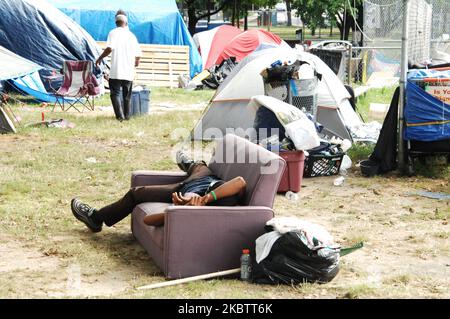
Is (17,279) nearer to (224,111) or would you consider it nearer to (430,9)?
(224,111)

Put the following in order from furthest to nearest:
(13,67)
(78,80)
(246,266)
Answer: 1. (78,80)
2. (13,67)
3. (246,266)

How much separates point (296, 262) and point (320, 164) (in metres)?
4.43

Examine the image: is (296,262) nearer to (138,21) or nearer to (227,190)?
(227,190)

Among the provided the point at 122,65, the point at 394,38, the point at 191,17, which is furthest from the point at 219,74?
the point at 191,17

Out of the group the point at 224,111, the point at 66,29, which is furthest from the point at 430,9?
the point at 66,29

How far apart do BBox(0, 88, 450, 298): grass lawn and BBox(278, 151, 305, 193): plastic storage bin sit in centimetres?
15

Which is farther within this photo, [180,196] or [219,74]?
[219,74]

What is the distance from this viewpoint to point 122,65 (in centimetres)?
1413

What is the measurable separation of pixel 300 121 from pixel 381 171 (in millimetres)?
1501

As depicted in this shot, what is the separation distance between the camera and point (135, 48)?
14555 millimetres

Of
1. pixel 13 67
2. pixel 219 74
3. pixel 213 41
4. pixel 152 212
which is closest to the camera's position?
pixel 152 212

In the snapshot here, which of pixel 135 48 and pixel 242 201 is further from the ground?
pixel 135 48

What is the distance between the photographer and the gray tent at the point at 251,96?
38.3 feet

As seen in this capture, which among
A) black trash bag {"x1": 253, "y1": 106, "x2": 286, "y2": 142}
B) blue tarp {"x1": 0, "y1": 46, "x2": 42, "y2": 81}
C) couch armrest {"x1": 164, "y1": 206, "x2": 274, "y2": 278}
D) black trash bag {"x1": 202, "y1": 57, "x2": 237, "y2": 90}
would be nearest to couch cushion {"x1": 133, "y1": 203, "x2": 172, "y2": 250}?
couch armrest {"x1": 164, "y1": 206, "x2": 274, "y2": 278}
